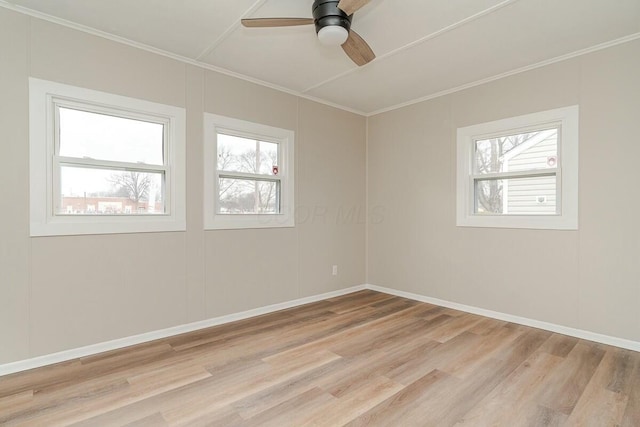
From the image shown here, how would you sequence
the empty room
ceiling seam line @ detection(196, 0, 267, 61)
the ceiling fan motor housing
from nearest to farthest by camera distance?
the ceiling fan motor housing < the empty room < ceiling seam line @ detection(196, 0, 267, 61)

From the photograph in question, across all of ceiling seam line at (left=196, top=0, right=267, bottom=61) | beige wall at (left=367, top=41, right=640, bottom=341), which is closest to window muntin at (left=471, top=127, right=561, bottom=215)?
beige wall at (left=367, top=41, right=640, bottom=341)

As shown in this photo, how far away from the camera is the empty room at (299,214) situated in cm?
221

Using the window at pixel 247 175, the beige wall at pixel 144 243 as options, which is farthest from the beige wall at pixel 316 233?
the window at pixel 247 175

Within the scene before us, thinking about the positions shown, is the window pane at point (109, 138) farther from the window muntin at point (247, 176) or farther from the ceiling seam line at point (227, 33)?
the ceiling seam line at point (227, 33)

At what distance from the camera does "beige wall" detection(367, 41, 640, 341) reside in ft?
9.41

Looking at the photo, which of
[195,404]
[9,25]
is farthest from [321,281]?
[9,25]

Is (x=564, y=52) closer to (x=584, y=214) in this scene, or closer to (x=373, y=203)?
(x=584, y=214)

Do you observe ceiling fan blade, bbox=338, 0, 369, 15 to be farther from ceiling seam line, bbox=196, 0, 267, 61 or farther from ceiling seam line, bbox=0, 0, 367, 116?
ceiling seam line, bbox=0, 0, 367, 116

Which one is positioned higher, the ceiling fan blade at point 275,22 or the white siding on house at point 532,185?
the ceiling fan blade at point 275,22

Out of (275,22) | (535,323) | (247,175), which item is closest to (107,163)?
(247,175)

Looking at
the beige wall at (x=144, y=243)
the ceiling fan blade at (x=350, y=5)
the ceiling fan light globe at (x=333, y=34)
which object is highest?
the ceiling fan blade at (x=350, y=5)

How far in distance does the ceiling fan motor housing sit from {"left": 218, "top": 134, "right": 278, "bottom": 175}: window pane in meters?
1.84

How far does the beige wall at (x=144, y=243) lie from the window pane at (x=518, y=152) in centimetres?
187

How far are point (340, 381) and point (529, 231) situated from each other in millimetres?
2565
